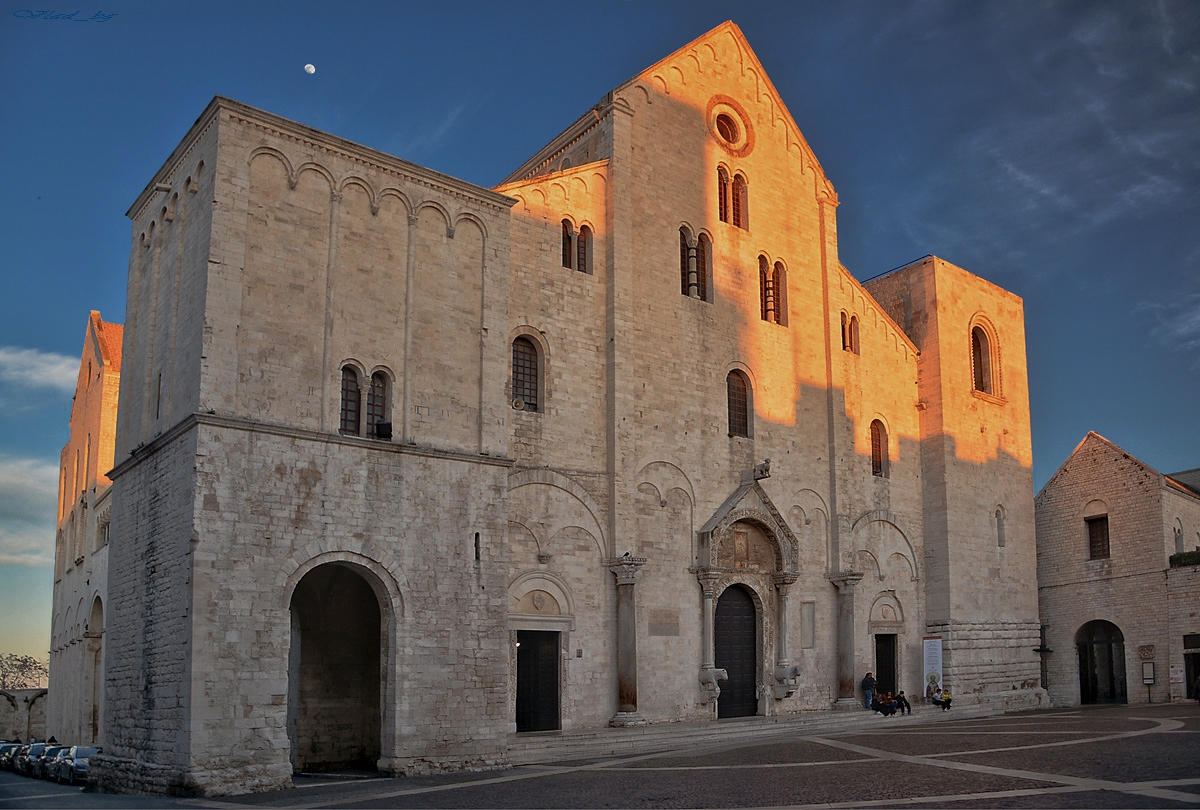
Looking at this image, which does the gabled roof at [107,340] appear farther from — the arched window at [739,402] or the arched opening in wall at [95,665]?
the arched window at [739,402]

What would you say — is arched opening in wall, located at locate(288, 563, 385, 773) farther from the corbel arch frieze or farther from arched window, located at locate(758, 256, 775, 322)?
the corbel arch frieze

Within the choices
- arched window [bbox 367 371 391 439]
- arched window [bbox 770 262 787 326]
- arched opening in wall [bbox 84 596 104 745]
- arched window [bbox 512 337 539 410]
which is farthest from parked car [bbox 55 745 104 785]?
arched window [bbox 770 262 787 326]

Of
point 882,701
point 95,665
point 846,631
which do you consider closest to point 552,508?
point 846,631

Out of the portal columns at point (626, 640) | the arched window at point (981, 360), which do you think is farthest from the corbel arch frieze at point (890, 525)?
the portal columns at point (626, 640)

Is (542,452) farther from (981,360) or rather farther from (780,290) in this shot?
(981,360)

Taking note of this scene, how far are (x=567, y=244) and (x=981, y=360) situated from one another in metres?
16.1

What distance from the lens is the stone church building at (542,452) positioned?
17.6 metres

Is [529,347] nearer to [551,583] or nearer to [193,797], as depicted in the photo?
[551,583]

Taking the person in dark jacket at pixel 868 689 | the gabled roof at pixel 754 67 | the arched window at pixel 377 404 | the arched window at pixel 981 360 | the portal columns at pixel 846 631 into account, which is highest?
the gabled roof at pixel 754 67

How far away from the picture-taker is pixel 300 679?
21172mm

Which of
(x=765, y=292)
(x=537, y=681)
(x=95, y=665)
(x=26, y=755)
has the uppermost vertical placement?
(x=765, y=292)

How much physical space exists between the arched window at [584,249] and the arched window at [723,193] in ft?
14.5

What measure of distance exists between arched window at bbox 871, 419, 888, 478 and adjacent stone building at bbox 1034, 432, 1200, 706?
9.49 meters

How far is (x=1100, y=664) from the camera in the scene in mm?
39062
